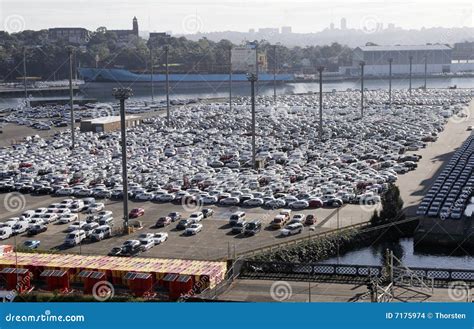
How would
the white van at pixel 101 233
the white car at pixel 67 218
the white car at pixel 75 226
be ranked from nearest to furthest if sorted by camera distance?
the white van at pixel 101 233
the white car at pixel 75 226
the white car at pixel 67 218

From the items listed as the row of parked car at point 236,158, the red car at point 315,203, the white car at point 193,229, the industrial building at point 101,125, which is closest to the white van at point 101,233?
the white car at point 193,229

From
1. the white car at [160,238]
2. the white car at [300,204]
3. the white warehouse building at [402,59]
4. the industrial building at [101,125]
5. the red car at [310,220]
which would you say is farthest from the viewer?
the white warehouse building at [402,59]

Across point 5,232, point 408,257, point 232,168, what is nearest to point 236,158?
point 232,168

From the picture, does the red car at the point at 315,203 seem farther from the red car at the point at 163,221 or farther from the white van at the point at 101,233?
the white van at the point at 101,233

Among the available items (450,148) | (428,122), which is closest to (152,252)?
(450,148)

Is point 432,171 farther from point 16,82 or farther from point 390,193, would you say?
point 16,82

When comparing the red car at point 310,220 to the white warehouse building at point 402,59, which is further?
the white warehouse building at point 402,59
